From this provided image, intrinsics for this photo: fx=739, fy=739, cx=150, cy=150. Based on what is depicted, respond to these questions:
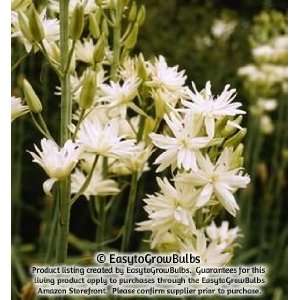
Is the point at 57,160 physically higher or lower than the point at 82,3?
lower

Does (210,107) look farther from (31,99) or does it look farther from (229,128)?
(31,99)

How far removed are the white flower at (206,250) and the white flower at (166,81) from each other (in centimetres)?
17

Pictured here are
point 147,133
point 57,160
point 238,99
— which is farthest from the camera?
point 238,99

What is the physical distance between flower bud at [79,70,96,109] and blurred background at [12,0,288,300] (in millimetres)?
517

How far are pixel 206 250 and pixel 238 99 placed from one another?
24.0 inches

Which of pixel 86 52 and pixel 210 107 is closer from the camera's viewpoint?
pixel 210 107

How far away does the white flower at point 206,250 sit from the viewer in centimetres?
88

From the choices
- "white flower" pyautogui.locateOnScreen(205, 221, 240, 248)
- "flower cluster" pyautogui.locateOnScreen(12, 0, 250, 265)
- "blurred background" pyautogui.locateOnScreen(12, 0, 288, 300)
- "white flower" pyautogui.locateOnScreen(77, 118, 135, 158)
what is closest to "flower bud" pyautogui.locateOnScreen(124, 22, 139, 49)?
"flower cluster" pyautogui.locateOnScreen(12, 0, 250, 265)

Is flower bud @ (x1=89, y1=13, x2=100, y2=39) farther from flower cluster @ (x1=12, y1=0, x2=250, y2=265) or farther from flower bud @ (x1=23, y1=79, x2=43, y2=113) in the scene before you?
flower bud @ (x1=23, y1=79, x2=43, y2=113)

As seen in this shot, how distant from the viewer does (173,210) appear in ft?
2.79

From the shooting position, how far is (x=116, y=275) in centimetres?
99

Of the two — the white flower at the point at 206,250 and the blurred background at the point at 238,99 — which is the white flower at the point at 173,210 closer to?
the white flower at the point at 206,250

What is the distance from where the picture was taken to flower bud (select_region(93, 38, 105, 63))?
2.87 feet

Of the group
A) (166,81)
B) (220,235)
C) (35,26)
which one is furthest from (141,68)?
(220,235)
